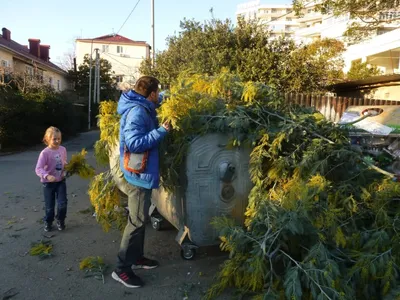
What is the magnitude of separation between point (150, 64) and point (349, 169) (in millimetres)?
13764

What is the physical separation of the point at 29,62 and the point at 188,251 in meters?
26.8

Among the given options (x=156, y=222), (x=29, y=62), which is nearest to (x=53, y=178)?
(x=156, y=222)

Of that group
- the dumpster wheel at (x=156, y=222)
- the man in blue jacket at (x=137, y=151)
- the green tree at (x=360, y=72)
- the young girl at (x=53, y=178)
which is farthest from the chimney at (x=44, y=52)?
the man in blue jacket at (x=137, y=151)

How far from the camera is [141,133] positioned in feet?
10.3

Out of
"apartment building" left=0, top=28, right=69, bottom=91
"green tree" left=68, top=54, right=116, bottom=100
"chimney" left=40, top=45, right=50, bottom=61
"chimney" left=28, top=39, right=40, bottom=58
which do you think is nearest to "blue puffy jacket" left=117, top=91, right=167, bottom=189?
"apartment building" left=0, top=28, right=69, bottom=91

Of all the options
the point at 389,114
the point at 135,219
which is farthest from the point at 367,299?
the point at 389,114

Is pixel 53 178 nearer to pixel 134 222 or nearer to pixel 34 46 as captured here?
pixel 134 222

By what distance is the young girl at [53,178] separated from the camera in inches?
186

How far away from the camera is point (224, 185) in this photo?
362cm

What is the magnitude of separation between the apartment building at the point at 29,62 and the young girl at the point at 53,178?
11.3m

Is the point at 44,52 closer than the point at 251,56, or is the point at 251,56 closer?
the point at 251,56

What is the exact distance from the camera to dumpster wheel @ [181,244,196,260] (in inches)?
147

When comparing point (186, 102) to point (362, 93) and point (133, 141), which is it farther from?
point (362, 93)

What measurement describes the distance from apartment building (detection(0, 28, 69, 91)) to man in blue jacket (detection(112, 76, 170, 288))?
521 inches
